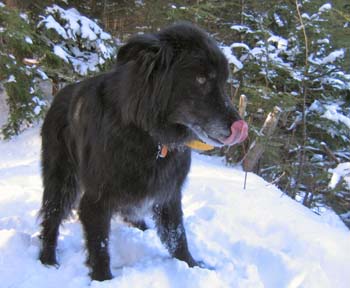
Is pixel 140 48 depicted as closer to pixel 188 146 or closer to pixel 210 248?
pixel 188 146

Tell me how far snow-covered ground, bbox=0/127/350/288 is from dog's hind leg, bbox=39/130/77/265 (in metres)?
0.13

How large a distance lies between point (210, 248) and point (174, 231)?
355 mm

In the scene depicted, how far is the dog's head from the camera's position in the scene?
2.03 m

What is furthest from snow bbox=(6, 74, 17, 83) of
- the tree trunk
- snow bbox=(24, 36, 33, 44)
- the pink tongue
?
the pink tongue

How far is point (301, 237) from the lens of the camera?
3.04 m

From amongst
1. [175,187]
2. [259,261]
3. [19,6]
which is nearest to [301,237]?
[259,261]

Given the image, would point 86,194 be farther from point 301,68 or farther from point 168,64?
point 301,68

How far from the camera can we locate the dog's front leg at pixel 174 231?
264 centimetres

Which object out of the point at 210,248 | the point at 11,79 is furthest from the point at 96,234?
the point at 11,79

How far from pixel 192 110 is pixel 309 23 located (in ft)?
15.9

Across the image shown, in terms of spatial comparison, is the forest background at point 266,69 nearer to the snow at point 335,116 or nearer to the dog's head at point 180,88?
the snow at point 335,116

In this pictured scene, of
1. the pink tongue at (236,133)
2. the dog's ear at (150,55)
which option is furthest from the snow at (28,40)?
the pink tongue at (236,133)

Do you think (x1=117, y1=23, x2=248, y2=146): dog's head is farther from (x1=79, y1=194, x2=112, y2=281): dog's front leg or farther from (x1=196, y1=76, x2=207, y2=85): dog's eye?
(x1=79, y1=194, x2=112, y2=281): dog's front leg

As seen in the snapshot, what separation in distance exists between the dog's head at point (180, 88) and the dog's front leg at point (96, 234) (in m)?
0.61
